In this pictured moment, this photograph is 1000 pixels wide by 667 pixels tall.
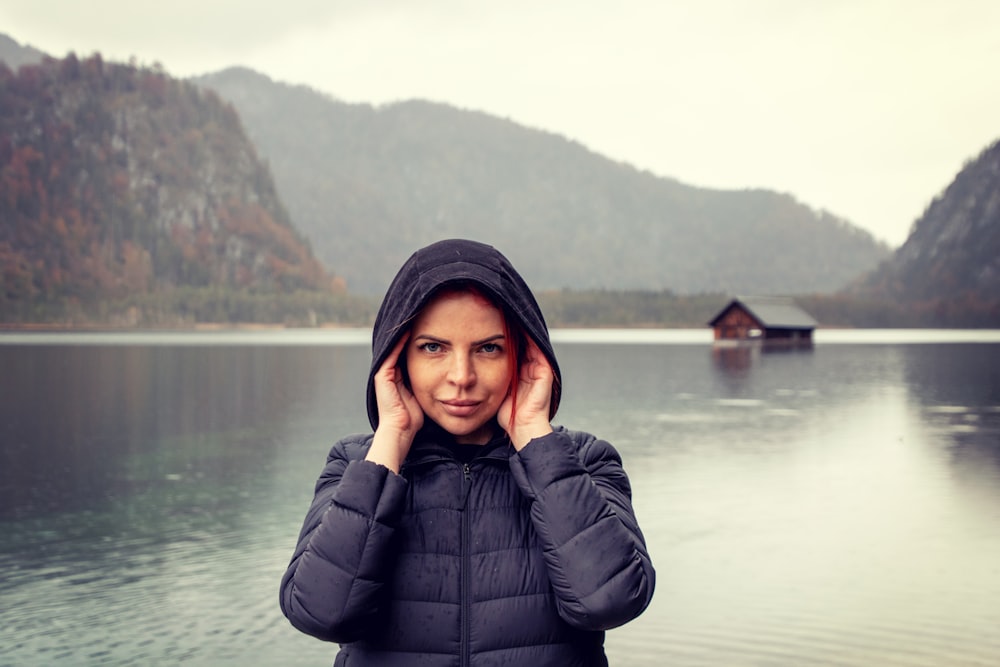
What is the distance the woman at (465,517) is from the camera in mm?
1696

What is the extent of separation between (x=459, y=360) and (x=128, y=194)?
178624 mm

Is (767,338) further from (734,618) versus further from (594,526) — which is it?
(594,526)

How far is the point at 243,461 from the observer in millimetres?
12367

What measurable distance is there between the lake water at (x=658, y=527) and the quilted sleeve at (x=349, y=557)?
388 cm

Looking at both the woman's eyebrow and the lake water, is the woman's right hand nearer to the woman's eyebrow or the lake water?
the woman's eyebrow

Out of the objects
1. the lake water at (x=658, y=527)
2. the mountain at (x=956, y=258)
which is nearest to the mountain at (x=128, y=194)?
the mountain at (x=956, y=258)

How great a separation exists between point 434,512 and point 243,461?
11056mm

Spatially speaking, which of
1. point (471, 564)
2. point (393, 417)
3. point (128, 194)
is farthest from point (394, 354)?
point (128, 194)

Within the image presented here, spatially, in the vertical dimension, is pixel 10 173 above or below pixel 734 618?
above

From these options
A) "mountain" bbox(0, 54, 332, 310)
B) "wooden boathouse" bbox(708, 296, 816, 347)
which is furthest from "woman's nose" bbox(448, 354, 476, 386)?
"mountain" bbox(0, 54, 332, 310)

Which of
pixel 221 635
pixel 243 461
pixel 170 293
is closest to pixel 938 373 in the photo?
pixel 243 461

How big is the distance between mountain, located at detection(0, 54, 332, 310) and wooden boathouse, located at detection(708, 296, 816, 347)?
9897 centimetres

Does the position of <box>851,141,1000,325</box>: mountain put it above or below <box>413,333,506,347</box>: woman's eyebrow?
above

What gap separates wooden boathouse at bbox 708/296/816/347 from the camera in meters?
61.5
